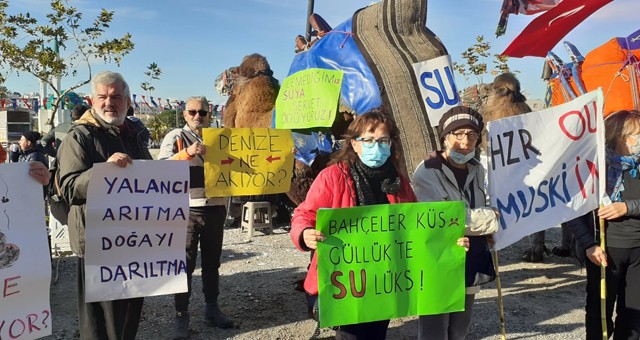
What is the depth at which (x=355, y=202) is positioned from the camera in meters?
2.50

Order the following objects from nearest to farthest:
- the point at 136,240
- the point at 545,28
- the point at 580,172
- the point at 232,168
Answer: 1. the point at 136,240
2. the point at 580,172
3. the point at 232,168
4. the point at 545,28

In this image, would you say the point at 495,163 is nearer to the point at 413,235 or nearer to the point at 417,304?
the point at 413,235

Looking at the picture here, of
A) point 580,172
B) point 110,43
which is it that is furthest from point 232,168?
point 110,43

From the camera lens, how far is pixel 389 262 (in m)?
2.49

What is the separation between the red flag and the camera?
457 cm

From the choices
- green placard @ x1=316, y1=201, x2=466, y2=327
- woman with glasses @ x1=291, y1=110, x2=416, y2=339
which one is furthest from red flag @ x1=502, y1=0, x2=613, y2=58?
green placard @ x1=316, y1=201, x2=466, y2=327

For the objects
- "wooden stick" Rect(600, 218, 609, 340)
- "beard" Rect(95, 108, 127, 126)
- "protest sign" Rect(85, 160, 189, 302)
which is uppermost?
"beard" Rect(95, 108, 127, 126)

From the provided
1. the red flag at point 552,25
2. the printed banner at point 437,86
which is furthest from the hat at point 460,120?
the red flag at point 552,25

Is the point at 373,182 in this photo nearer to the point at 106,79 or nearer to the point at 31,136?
the point at 106,79

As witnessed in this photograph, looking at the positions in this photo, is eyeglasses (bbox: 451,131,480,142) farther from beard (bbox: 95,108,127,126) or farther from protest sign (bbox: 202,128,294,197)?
protest sign (bbox: 202,128,294,197)

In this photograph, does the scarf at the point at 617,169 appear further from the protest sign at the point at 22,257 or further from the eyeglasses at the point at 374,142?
the protest sign at the point at 22,257

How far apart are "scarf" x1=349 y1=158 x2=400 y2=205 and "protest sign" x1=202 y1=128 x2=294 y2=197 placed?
1599 millimetres

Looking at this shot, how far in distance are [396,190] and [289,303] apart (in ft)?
8.70

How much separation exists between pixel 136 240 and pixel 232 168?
1370mm
